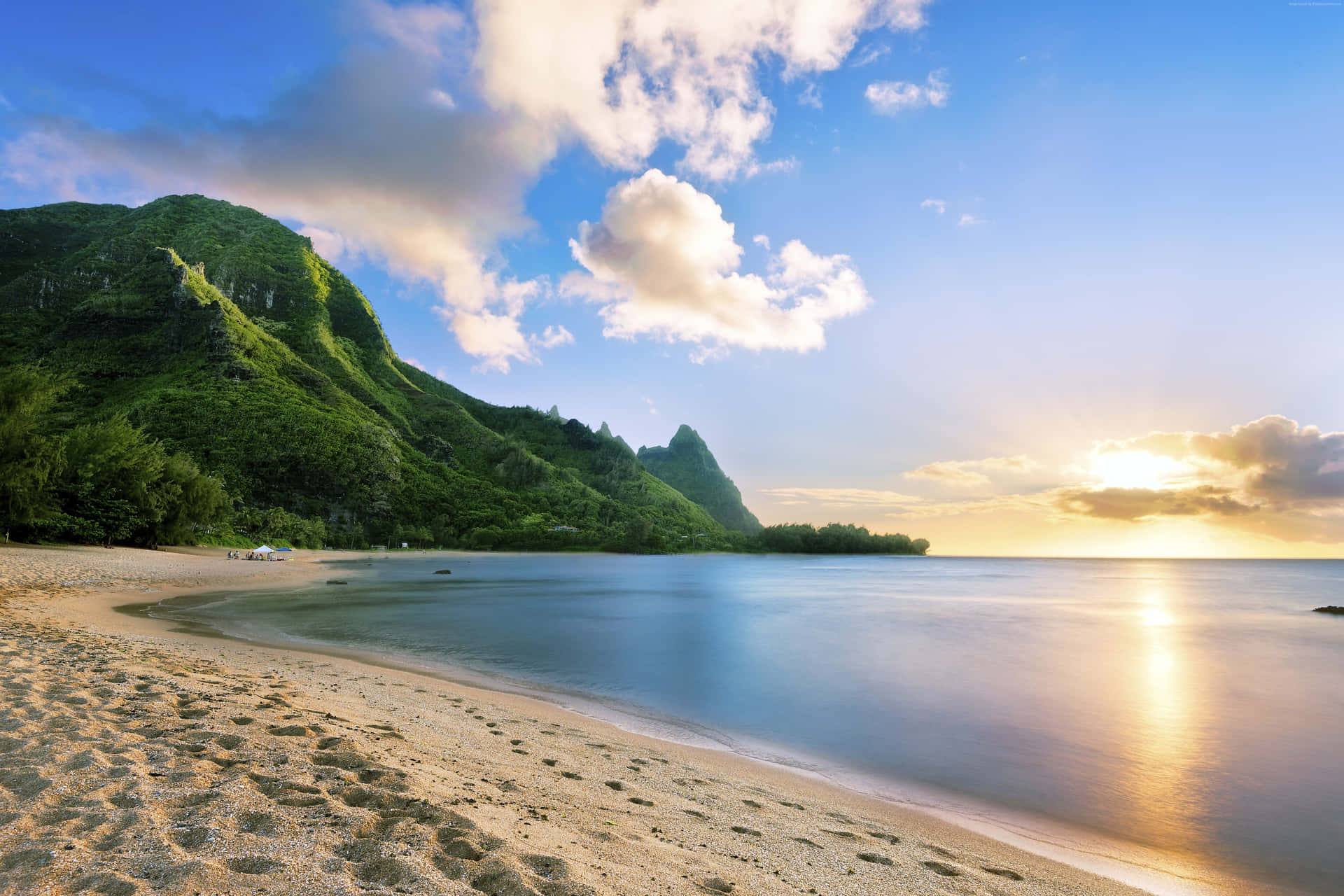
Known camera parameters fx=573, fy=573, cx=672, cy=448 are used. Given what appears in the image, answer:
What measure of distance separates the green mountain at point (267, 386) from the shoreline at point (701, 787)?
162ft

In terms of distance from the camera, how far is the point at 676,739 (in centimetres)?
1119

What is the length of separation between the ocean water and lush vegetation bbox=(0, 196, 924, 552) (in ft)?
65.6

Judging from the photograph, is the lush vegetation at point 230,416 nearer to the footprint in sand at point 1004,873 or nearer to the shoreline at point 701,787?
the shoreline at point 701,787

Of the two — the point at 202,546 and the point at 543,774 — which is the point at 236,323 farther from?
the point at 543,774

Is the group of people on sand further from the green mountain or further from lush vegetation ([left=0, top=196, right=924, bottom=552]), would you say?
the green mountain

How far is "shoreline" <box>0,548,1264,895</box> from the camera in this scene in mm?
5445

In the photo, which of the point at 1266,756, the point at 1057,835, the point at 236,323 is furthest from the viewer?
the point at 236,323

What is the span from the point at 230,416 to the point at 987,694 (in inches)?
4775

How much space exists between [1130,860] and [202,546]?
77.1 m

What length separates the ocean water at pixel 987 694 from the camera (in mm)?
8805

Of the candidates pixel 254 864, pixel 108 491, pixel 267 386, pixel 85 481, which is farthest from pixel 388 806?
pixel 267 386

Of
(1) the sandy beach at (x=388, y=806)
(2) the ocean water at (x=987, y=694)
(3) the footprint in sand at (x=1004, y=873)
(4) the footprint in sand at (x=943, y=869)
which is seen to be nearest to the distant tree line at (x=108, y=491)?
(2) the ocean water at (x=987, y=694)

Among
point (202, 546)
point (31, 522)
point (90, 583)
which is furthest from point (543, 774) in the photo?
point (202, 546)

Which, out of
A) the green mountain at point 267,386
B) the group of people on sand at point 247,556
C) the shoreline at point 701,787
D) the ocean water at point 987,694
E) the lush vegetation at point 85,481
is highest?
the green mountain at point 267,386
